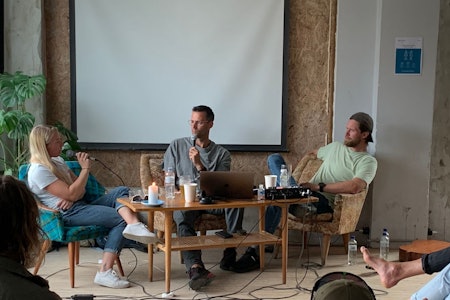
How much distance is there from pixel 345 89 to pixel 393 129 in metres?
0.56

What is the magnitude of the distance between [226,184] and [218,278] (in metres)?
0.76

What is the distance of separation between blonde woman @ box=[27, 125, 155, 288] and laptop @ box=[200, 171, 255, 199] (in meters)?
0.49

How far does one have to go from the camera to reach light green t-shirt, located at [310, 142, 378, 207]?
429 cm

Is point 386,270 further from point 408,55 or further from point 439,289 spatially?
point 408,55

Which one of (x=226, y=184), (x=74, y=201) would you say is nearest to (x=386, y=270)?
(x=226, y=184)

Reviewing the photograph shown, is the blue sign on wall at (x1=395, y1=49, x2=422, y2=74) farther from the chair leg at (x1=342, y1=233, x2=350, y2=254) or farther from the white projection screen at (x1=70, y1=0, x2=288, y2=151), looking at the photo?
the chair leg at (x1=342, y1=233, x2=350, y2=254)

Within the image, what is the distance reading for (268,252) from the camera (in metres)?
4.59

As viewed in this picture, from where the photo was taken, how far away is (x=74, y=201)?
11.9ft

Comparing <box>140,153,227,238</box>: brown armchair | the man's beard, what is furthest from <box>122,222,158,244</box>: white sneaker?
the man's beard

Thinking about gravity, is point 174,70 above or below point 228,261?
above

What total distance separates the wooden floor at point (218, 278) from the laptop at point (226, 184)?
651 millimetres

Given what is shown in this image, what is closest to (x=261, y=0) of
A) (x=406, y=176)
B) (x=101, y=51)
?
(x=101, y=51)

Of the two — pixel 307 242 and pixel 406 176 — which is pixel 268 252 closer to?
pixel 307 242

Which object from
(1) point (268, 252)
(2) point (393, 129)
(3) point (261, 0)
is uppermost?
(3) point (261, 0)
